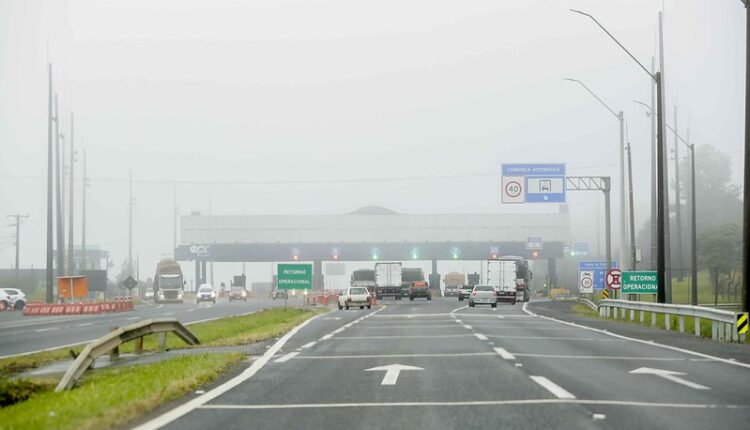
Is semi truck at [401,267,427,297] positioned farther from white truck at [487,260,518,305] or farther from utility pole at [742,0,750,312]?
utility pole at [742,0,750,312]

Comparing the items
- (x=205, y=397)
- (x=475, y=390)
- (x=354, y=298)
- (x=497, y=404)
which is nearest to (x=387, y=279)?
(x=354, y=298)

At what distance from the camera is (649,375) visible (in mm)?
15031

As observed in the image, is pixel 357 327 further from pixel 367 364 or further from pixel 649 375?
pixel 649 375

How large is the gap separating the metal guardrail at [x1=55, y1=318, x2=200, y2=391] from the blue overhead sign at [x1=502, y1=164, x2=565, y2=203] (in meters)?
40.3

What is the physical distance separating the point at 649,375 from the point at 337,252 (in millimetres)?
105302

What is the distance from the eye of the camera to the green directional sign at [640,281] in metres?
39.4

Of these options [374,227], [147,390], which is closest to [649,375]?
[147,390]

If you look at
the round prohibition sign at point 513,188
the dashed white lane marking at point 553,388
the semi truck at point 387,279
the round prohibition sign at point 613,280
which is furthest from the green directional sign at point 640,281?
the semi truck at point 387,279

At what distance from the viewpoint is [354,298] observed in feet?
197

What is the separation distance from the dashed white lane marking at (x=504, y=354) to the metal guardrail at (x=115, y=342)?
6.76 meters

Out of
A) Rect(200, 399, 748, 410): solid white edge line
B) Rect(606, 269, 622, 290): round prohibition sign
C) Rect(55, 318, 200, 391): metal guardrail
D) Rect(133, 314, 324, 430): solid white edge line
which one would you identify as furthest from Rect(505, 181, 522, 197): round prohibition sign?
Rect(200, 399, 748, 410): solid white edge line

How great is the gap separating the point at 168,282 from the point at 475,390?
77.9 metres

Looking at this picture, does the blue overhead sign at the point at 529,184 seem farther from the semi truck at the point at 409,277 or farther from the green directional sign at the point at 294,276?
the semi truck at the point at 409,277

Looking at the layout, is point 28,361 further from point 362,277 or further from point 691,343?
point 362,277
